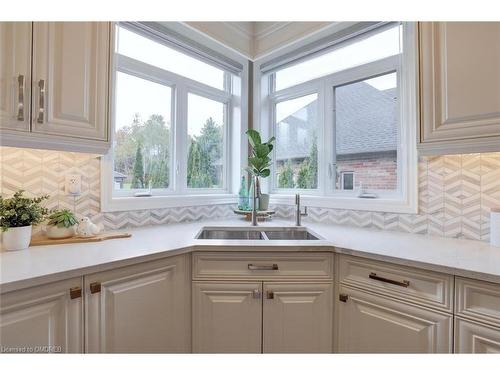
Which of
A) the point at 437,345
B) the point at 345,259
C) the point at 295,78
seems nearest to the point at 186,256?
the point at 345,259

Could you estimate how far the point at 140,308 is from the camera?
1110 mm

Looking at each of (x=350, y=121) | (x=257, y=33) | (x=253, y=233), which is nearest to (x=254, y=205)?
(x=253, y=233)

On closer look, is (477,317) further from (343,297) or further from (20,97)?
(20,97)

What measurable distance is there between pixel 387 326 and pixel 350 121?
1430 millimetres

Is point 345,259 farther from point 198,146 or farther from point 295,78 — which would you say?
point 295,78

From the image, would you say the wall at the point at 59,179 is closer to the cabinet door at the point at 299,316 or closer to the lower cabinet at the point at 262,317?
the lower cabinet at the point at 262,317

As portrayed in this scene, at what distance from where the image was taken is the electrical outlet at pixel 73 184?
1403mm

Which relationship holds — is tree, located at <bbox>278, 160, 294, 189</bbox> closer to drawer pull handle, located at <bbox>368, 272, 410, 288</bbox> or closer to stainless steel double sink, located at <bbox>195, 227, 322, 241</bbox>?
stainless steel double sink, located at <bbox>195, 227, 322, 241</bbox>

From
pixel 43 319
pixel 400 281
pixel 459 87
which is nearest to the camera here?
pixel 43 319

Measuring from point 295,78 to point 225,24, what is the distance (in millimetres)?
767

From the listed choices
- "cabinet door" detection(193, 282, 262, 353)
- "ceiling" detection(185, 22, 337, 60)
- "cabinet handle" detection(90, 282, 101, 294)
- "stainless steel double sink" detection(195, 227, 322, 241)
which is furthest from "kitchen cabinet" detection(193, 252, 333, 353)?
"ceiling" detection(185, 22, 337, 60)

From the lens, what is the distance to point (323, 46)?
207 centimetres

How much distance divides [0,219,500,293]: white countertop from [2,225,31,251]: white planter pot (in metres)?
0.03

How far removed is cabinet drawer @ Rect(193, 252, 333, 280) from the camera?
4.15 ft
